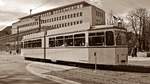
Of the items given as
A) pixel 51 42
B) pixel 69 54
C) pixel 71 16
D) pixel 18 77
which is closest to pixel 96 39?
pixel 69 54

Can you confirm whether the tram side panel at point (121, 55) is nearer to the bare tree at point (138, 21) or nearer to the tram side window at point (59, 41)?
the tram side window at point (59, 41)

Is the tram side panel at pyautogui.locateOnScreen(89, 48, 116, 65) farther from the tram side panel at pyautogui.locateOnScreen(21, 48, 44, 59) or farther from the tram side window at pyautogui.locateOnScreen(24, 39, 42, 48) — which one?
the tram side window at pyautogui.locateOnScreen(24, 39, 42, 48)

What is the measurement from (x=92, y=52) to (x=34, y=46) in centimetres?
Result: 1135

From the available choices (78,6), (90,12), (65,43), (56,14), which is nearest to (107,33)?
(65,43)

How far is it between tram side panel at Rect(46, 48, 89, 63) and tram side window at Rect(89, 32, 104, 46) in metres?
0.78

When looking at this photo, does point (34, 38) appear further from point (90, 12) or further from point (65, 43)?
point (90, 12)

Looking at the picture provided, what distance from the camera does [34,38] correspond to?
2752cm

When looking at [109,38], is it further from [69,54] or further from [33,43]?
[33,43]

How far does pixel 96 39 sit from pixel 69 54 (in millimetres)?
3446

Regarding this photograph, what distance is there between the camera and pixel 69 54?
20125mm

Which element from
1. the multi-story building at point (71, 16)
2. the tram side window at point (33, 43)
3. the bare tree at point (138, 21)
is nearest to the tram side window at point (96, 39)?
the tram side window at point (33, 43)

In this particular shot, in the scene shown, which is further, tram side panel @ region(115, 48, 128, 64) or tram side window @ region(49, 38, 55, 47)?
tram side window @ region(49, 38, 55, 47)

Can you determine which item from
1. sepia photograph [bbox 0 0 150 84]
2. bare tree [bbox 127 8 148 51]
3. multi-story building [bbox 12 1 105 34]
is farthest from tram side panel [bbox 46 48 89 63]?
multi-story building [bbox 12 1 105 34]

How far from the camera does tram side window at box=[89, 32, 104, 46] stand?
17.1 meters
